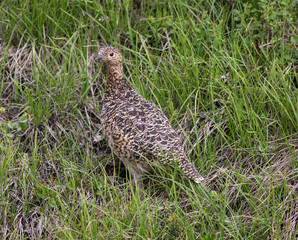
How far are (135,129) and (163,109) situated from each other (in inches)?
26.9

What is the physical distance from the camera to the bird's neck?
5.02m

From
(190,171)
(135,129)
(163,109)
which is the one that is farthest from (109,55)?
(190,171)

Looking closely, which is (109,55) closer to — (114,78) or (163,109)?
(114,78)

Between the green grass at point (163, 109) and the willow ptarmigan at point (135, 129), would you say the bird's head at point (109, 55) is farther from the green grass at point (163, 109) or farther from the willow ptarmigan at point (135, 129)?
the green grass at point (163, 109)

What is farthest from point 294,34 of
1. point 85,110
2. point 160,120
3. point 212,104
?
point 85,110

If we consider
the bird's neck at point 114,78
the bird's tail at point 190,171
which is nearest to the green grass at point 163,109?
the bird's tail at point 190,171

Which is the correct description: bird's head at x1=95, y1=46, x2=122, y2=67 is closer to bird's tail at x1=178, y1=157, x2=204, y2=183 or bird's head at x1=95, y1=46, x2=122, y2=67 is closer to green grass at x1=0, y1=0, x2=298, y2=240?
green grass at x1=0, y1=0, x2=298, y2=240

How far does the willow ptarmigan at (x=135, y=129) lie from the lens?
4305 mm

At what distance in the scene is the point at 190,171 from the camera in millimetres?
4223

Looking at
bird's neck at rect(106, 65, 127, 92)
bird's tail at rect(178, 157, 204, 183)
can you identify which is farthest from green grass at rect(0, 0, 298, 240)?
bird's neck at rect(106, 65, 127, 92)

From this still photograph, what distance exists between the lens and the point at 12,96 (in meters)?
5.29

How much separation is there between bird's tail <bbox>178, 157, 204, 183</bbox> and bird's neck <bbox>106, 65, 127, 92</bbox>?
3.70 ft

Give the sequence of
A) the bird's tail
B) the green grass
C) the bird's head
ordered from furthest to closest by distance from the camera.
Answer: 1. the bird's head
2. the bird's tail
3. the green grass

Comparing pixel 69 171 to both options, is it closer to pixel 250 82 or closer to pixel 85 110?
pixel 85 110
